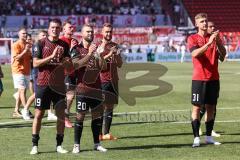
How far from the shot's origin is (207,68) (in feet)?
37.8

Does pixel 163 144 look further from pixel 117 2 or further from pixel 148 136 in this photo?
pixel 117 2

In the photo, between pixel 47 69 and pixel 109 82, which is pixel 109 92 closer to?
pixel 109 82

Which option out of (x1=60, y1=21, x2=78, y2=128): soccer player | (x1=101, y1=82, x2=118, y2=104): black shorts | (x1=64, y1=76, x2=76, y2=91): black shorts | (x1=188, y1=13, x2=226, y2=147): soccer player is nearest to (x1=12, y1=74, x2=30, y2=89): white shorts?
(x1=60, y1=21, x2=78, y2=128): soccer player

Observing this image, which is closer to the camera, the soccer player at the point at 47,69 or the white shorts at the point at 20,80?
the soccer player at the point at 47,69

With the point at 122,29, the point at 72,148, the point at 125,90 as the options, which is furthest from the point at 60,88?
the point at 122,29

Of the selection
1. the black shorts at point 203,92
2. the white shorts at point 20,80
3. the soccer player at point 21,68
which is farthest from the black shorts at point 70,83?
the black shorts at point 203,92

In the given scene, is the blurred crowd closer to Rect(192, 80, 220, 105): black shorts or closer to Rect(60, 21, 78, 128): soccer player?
Rect(60, 21, 78, 128): soccer player

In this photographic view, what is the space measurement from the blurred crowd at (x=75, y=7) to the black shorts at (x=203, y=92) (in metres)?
45.0

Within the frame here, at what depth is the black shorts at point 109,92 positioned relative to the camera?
12391 mm

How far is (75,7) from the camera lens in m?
58.1

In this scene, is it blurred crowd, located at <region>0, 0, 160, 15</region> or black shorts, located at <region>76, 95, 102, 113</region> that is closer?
black shorts, located at <region>76, 95, 102, 113</region>

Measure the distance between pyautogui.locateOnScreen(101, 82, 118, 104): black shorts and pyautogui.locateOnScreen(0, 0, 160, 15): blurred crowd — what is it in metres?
43.7

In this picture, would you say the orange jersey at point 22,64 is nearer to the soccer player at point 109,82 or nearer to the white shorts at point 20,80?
the white shorts at point 20,80

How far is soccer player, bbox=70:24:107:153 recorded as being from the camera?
10883 mm
